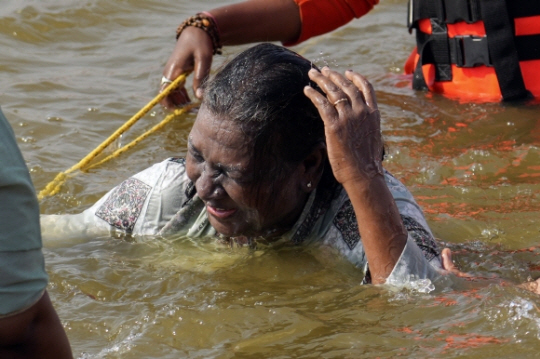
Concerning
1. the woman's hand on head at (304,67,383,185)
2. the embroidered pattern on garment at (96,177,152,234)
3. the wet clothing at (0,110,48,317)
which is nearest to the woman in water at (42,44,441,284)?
the woman's hand on head at (304,67,383,185)

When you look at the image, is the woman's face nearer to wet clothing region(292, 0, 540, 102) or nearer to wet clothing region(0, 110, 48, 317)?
wet clothing region(0, 110, 48, 317)

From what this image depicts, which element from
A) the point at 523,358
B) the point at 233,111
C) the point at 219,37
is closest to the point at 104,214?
the point at 233,111

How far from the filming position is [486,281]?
327 centimetres

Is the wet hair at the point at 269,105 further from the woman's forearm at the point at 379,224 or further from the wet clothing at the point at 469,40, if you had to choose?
the wet clothing at the point at 469,40

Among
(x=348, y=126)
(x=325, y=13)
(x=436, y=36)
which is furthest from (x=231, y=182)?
(x=436, y=36)

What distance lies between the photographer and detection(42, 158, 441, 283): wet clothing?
3.33 metres

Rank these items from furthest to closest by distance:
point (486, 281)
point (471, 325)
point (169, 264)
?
1. point (169, 264)
2. point (486, 281)
3. point (471, 325)

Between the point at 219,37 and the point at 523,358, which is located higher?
the point at 219,37

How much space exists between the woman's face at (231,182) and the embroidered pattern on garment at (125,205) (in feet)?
1.36

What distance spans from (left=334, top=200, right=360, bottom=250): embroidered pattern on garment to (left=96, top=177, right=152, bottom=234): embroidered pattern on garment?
0.77 m

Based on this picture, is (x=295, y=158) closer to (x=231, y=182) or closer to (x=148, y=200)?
(x=231, y=182)

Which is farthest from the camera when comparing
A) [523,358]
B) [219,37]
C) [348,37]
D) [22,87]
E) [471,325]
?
[348,37]

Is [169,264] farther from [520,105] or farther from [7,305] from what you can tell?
[520,105]

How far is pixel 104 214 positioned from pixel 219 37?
137 cm
